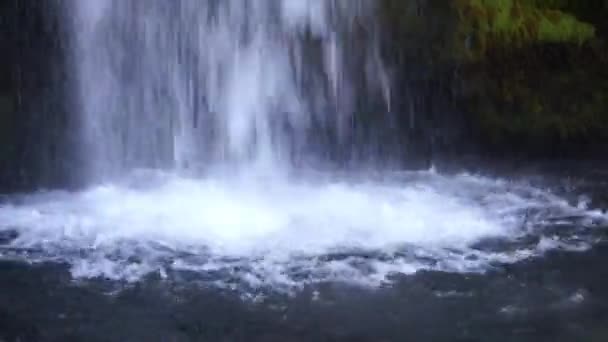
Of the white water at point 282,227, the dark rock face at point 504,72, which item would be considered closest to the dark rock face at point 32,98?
the white water at point 282,227

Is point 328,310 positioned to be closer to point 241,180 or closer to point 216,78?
point 241,180

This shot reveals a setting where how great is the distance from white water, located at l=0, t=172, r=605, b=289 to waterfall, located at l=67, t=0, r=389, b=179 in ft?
3.12

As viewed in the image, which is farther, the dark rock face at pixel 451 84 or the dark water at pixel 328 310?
the dark rock face at pixel 451 84

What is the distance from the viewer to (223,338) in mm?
6180

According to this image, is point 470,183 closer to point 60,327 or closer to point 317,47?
point 317,47

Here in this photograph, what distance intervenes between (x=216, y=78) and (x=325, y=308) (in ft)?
16.7

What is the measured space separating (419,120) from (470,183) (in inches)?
65.7

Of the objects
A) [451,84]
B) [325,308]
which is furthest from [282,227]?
[451,84]

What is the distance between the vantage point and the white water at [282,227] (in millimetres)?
7453

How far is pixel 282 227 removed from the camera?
8367mm

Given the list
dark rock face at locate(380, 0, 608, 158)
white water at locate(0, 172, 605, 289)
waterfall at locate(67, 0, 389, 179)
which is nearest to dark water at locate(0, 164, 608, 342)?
white water at locate(0, 172, 605, 289)

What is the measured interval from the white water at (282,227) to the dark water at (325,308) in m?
0.23

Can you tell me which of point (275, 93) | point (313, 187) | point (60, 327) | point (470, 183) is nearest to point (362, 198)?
point (313, 187)

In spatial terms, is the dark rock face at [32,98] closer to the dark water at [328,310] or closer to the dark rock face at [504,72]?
the dark water at [328,310]
